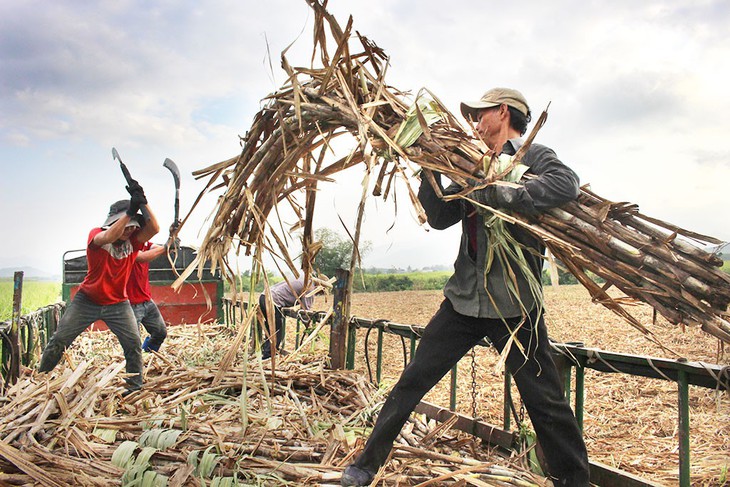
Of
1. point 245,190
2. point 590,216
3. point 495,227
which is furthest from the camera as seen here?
point 245,190

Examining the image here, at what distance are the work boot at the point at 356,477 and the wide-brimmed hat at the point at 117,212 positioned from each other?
9.59 feet

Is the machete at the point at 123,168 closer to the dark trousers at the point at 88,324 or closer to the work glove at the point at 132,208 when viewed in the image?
the work glove at the point at 132,208

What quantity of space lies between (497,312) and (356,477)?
1.01m

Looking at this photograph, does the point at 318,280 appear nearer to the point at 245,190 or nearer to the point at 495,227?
the point at 245,190

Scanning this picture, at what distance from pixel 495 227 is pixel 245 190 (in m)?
1.30

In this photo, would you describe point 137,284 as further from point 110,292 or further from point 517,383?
point 517,383

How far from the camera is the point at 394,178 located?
2.46 metres

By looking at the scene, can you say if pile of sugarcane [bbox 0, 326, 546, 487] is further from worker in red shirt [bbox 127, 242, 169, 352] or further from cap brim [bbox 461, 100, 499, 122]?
worker in red shirt [bbox 127, 242, 169, 352]

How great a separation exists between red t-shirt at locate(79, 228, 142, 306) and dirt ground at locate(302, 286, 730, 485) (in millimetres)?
2168

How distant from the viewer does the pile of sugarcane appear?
2602 mm

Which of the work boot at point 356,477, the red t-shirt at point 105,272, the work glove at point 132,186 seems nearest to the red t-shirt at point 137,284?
the red t-shirt at point 105,272

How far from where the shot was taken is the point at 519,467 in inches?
113

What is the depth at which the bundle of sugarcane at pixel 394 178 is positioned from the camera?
188 cm

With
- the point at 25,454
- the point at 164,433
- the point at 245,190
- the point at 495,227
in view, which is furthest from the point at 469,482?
the point at 25,454
